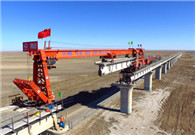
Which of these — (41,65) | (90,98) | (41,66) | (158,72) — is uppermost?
(41,65)

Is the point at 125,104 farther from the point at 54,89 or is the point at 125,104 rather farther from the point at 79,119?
the point at 54,89

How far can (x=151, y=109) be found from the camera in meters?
25.1

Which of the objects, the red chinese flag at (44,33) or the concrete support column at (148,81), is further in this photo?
the concrete support column at (148,81)

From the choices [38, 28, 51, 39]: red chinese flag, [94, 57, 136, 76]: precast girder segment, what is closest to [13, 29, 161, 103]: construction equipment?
[38, 28, 51, 39]: red chinese flag

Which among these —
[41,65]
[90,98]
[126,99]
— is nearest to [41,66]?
[41,65]

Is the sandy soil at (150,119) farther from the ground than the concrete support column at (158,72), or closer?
closer

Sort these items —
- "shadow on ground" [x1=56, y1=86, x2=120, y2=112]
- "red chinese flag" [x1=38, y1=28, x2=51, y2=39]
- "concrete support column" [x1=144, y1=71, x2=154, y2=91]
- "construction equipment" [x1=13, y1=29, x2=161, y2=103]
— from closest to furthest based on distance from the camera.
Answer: "red chinese flag" [x1=38, y1=28, x2=51, y2=39], "construction equipment" [x1=13, y1=29, x2=161, y2=103], "shadow on ground" [x1=56, y1=86, x2=120, y2=112], "concrete support column" [x1=144, y1=71, x2=154, y2=91]

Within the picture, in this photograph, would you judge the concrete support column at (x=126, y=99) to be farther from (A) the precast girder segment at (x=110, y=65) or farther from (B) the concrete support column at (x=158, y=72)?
(B) the concrete support column at (x=158, y=72)

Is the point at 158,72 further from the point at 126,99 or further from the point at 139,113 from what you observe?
the point at 126,99

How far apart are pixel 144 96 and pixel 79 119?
16705 millimetres

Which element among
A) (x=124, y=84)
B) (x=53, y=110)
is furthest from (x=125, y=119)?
(x=53, y=110)

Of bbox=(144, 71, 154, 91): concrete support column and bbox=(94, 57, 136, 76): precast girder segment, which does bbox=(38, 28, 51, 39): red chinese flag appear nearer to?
bbox=(94, 57, 136, 76): precast girder segment

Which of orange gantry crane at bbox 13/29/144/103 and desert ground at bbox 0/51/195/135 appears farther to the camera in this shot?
desert ground at bbox 0/51/195/135

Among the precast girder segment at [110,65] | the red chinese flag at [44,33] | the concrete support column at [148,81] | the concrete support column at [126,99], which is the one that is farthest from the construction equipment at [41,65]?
the concrete support column at [148,81]
